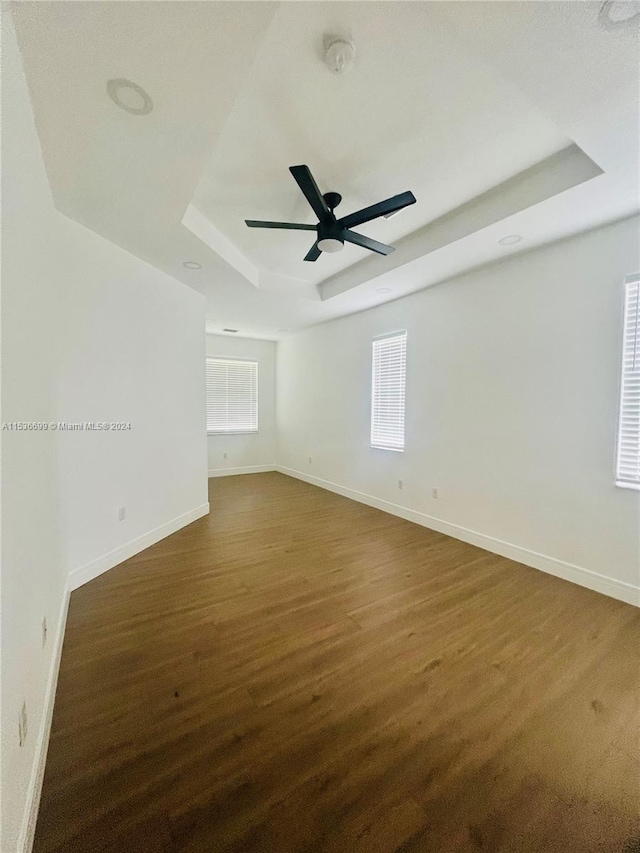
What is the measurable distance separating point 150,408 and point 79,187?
1721 millimetres

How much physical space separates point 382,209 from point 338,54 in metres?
0.79

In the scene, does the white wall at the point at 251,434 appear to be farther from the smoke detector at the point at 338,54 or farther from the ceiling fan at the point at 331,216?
the smoke detector at the point at 338,54

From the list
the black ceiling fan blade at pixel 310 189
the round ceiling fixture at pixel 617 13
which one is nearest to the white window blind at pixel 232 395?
the black ceiling fan blade at pixel 310 189

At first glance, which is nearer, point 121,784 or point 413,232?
point 121,784

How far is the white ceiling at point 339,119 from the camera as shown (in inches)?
44.9

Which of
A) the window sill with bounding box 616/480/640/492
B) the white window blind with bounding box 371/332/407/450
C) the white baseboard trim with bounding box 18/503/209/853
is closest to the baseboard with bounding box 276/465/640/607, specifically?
the window sill with bounding box 616/480/640/492

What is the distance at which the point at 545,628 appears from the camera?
201 centimetres

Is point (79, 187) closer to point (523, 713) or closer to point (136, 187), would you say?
point (136, 187)

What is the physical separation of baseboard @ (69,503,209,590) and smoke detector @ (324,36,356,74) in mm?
3414

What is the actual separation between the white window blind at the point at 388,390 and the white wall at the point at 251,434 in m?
2.99

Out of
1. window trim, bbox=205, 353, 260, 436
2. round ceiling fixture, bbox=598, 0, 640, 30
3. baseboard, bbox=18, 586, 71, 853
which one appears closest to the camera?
baseboard, bbox=18, 586, 71, 853

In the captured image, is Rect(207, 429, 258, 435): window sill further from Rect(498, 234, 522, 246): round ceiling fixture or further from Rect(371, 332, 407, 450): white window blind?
Rect(498, 234, 522, 246): round ceiling fixture

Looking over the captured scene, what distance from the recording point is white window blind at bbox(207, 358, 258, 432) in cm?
614

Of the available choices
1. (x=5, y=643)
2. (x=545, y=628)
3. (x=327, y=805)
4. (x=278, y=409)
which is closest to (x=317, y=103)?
(x=5, y=643)
